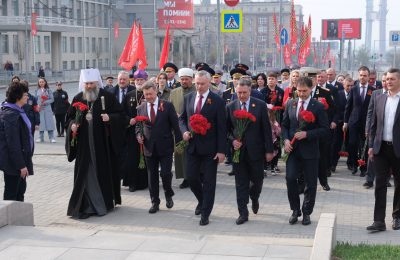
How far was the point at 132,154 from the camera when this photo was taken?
453 inches

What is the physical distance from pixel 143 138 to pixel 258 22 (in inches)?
4939

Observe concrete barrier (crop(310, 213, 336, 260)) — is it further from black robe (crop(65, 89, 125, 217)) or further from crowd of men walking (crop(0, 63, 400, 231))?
black robe (crop(65, 89, 125, 217))

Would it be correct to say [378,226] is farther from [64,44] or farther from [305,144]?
[64,44]

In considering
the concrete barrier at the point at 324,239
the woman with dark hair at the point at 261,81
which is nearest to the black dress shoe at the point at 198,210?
the concrete barrier at the point at 324,239

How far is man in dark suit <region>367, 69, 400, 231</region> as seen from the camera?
7.91 metres

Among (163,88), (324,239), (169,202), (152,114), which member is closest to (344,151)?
(163,88)

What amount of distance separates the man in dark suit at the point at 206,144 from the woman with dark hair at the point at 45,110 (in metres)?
10.4

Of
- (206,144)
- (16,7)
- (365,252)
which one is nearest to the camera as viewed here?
(365,252)

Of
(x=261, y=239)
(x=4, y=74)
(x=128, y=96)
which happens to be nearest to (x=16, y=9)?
(x=4, y=74)

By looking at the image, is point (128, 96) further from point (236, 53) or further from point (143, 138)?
point (236, 53)

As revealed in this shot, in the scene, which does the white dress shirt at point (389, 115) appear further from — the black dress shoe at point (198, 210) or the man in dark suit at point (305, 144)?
the black dress shoe at point (198, 210)

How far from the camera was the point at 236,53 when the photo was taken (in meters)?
105

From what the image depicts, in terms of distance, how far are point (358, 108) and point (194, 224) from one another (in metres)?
4.90

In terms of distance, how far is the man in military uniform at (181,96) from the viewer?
11086mm
